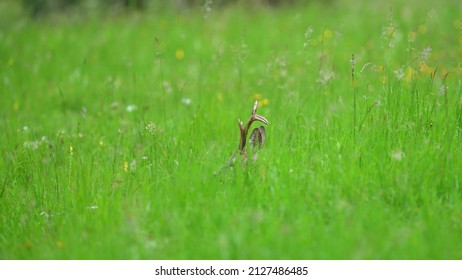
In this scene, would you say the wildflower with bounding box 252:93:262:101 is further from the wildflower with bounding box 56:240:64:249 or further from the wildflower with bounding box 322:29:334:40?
the wildflower with bounding box 56:240:64:249

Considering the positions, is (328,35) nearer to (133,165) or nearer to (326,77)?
(326,77)

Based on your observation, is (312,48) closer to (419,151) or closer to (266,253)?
(419,151)

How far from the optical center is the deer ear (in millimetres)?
3385

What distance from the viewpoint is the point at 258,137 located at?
3.40 m

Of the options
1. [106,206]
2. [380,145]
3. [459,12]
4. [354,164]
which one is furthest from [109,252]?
[459,12]

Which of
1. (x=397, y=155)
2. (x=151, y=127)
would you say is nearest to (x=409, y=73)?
(x=397, y=155)

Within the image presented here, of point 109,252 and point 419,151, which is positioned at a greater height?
point 419,151

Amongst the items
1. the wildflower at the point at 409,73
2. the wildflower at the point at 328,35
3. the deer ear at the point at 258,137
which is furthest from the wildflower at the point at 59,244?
the wildflower at the point at 328,35

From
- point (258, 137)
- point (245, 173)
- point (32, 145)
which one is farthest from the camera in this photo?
point (32, 145)

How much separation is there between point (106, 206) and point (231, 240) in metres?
0.79

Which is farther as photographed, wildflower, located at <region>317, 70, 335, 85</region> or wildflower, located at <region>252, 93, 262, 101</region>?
wildflower, located at <region>252, 93, 262, 101</region>

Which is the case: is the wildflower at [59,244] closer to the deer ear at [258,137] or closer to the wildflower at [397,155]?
the deer ear at [258,137]

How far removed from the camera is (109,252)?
2.74m

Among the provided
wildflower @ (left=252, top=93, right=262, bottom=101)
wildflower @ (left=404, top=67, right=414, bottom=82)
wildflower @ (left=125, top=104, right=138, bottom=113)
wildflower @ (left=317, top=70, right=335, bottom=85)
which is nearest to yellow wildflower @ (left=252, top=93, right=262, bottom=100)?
wildflower @ (left=252, top=93, right=262, bottom=101)
